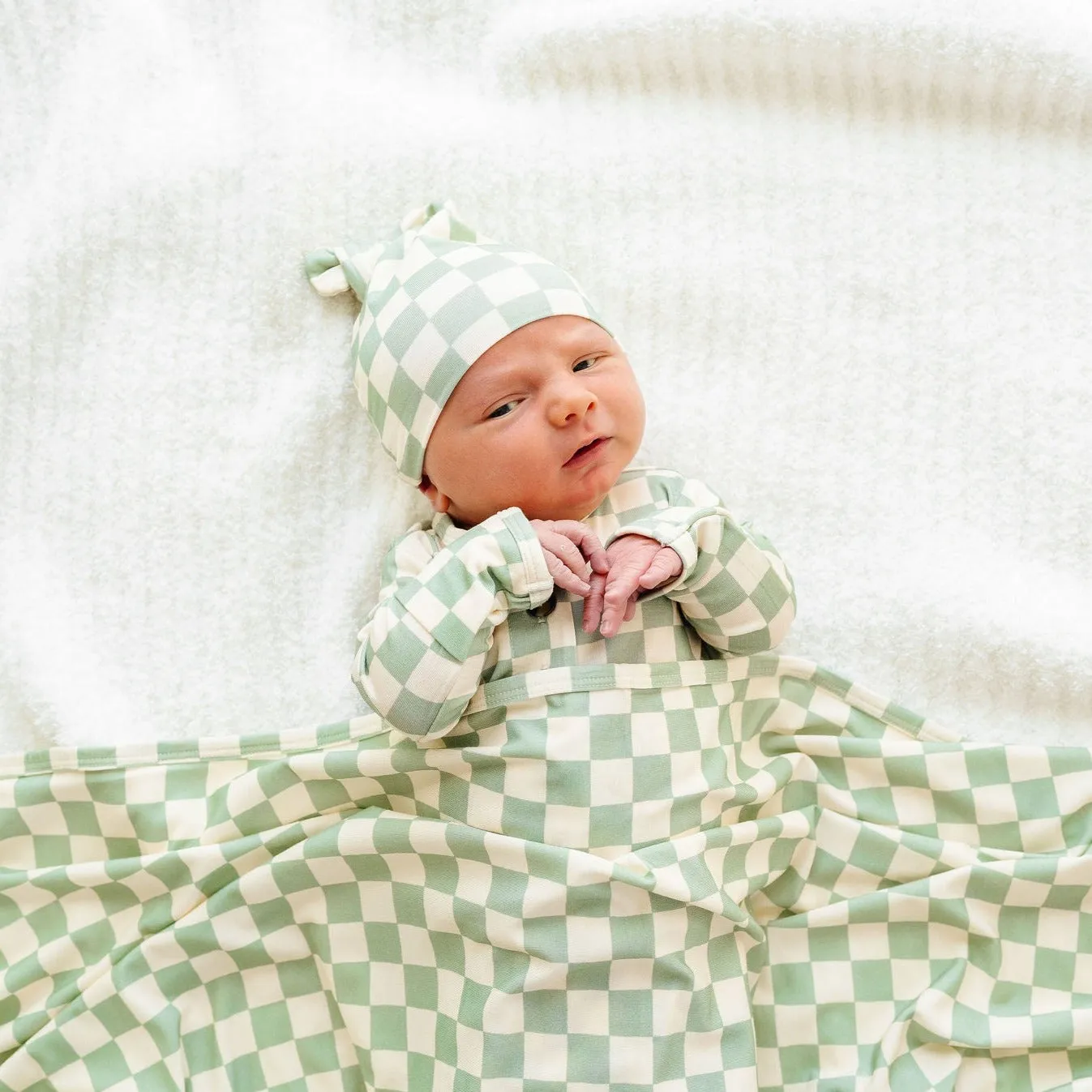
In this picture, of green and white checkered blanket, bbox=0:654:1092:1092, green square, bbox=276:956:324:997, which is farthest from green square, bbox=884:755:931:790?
green square, bbox=276:956:324:997

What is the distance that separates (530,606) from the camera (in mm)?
1183

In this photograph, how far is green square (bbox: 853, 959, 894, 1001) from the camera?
126cm

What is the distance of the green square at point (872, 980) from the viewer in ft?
4.12

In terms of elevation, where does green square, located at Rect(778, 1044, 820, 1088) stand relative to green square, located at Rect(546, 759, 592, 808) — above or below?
below

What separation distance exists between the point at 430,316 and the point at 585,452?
0.21 metres

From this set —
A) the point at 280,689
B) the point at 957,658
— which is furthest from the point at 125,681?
the point at 957,658

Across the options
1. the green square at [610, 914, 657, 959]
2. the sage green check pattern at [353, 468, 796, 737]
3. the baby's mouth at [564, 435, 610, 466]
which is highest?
the baby's mouth at [564, 435, 610, 466]

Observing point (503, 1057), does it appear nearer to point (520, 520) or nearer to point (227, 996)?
point (227, 996)

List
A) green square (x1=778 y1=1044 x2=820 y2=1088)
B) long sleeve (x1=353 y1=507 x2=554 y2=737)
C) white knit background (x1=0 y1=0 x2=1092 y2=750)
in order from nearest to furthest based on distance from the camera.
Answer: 1. long sleeve (x1=353 y1=507 x2=554 y2=737)
2. green square (x1=778 y1=1044 x2=820 y2=1088)
3. white knit background (x1=0 y1=0 x2=1092 y2=750)

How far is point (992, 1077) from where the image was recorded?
123 cm

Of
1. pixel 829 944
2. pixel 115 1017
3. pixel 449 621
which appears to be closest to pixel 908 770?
pixel 829 944

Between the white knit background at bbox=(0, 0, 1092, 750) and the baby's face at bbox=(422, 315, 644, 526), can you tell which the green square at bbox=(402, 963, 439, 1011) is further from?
the baby's face at bbox=(422, 315, 644, 526)

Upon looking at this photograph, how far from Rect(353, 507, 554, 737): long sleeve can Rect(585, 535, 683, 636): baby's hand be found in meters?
0.06

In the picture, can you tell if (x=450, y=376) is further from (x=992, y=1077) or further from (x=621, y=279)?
(x=992, y=1077)
